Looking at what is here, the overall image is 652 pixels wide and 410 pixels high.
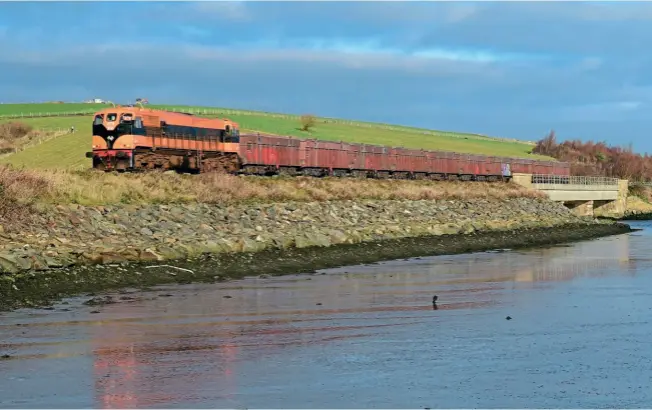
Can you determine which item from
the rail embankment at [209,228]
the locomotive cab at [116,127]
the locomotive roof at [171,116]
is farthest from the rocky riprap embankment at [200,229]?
the locomotive roof at [171,116]

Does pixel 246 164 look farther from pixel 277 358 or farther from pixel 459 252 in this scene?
pixel 277 358

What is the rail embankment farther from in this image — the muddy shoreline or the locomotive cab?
the locomotive cab

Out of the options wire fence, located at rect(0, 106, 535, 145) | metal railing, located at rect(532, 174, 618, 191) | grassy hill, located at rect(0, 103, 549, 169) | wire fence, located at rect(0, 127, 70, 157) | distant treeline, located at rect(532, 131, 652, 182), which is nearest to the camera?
grassy hill, located at rect(0, 103, 549, 169)

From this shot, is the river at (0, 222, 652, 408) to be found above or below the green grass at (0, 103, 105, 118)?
below

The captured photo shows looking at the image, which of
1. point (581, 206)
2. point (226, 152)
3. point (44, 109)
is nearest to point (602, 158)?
point (581, 206)

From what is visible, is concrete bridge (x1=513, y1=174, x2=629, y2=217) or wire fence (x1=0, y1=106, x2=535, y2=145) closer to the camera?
concrete bridge (x1=513, y1=174, x2=629, y2=217)

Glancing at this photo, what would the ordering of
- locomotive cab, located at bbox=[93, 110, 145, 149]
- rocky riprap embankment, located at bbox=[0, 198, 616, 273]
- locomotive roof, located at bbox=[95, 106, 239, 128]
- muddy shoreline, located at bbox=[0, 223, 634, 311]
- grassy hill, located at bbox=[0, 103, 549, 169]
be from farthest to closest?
grassy hill, located at bbox=[0, 103, 549, 169], locomotive roof, located at bbox=[95, 106, 239, 128], locomotive cab, located at bbox=[93, 110, 145, 149], rocky riprap embankment, located at bbox=[0, 198, 616, 273], muddy shoreline, located at bbox=[0, 223, 634, 311]

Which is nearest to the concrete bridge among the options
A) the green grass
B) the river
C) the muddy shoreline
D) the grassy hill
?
the grassy hill

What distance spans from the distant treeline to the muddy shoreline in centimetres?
9034

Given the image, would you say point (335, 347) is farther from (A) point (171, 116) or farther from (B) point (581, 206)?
(B) point (581, 206)

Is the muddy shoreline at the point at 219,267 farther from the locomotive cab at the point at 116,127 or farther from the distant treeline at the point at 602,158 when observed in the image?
the distant treeline at the point at 602,158

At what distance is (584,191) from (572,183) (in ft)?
4.23

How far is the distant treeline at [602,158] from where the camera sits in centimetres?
13207

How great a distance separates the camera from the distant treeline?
132075 mm
